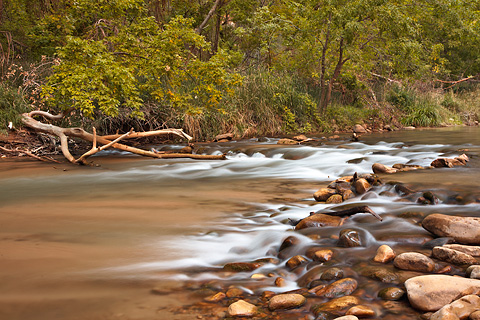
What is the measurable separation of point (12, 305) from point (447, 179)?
508 centimetres

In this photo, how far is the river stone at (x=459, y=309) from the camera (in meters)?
2.07

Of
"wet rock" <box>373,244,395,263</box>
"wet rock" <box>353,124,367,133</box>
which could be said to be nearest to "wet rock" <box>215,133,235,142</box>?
"wet rock" <box>353,124,367,133</box>

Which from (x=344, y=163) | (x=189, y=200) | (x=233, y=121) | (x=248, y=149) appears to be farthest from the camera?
(x=233, y=121)

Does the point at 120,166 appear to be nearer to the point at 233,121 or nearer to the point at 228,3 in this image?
the point at 233,121

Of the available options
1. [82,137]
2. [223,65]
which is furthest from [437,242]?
[82,137]

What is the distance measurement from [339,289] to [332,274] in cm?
19

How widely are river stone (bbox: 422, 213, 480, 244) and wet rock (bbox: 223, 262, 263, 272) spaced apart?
1.46 m

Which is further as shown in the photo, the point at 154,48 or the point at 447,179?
the point at 154,48

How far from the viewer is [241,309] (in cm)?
236

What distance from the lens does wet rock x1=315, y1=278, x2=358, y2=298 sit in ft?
8.30

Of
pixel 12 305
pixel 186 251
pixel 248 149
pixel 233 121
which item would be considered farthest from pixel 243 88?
pixel 12 305

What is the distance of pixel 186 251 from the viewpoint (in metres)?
3.43

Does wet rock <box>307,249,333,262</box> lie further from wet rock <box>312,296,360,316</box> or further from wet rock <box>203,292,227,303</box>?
wet rock <box>203,292,227,303</box>

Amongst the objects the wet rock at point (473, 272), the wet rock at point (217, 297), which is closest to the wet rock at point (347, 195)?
the wet rock at point (473, 272)
